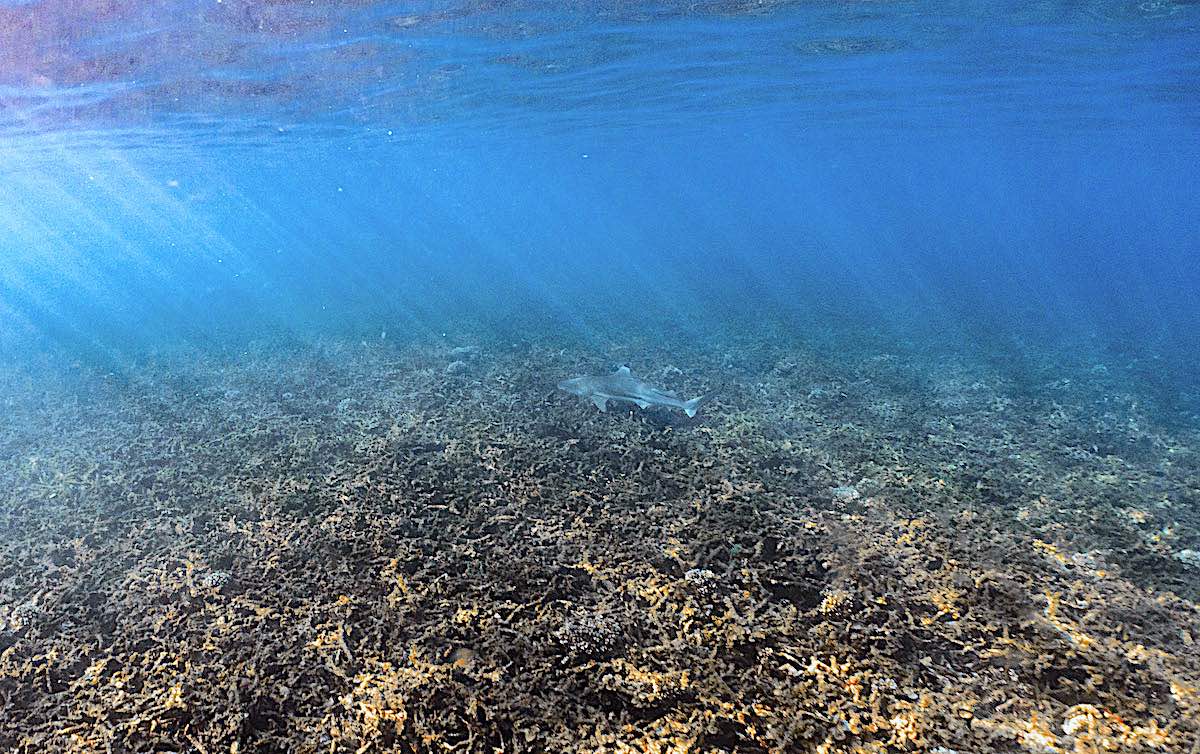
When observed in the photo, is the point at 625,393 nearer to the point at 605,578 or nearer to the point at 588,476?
the point at 588,476

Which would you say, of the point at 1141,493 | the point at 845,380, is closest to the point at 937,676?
the point at 1141,493

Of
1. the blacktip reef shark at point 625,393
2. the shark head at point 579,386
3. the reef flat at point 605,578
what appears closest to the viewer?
the reef flat at point 605,578

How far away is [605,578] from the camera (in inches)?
207

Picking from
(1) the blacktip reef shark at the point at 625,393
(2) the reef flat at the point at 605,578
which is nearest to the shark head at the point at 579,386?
(1) the blacktip reef shark at the point at 625,393

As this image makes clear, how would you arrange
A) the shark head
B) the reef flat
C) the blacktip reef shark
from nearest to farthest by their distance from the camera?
the reef flat < the blacktip reef shark < the shark head

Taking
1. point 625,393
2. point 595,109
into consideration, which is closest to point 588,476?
point 625,393

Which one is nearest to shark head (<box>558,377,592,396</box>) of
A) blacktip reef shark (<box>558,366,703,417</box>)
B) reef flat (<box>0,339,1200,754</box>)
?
blacktip reef shark (<box>558,366,703,417</box>)

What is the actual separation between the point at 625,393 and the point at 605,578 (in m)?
3.55

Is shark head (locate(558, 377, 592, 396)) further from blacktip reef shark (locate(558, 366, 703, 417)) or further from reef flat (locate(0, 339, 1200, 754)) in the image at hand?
reef flat (locate(0, 339, 1200, 754))

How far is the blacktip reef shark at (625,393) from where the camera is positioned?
8.12 m

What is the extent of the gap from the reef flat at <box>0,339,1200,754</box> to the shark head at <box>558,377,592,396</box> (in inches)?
11.1

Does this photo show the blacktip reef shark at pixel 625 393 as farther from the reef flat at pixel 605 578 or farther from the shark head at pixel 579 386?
the reef flat at pixel 605 578

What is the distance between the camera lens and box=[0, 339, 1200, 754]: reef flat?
396cm

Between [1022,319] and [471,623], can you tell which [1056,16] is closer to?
[1022,319]
